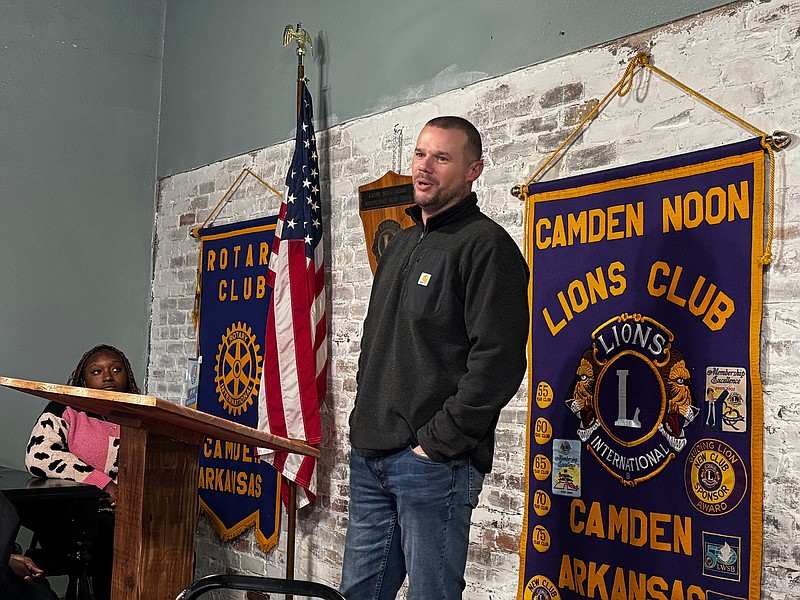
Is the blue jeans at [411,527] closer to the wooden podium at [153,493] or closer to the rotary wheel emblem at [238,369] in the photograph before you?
the wooden podium at [153,493]

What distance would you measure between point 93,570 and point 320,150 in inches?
81.5

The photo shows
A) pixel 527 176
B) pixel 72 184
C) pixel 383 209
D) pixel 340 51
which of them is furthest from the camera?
pixel 72 184

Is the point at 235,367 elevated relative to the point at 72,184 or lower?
lower

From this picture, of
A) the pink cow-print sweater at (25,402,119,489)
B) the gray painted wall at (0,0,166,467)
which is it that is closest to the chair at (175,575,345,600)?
the pink cow-print sweater at (25,402,119,489)

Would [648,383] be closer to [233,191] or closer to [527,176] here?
[527,176]

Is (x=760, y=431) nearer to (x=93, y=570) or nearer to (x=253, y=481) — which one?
(x=253, y=481)

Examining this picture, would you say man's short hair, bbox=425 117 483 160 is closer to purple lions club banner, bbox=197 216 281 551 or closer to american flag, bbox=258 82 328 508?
american flag, bbox=258 82 328 508

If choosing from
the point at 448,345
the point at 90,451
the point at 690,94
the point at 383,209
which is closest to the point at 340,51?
the point at 383,209

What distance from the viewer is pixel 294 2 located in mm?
4395

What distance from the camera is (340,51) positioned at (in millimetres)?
4086

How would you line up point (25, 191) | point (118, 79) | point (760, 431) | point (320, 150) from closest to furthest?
point (760, 431)
point (320, 150)
point (25, 191)
point (118, 79)

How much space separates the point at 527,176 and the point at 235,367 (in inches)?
77.0

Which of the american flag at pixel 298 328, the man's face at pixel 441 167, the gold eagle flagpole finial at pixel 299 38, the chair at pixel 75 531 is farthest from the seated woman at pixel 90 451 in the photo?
the man's face at pixel 441 167

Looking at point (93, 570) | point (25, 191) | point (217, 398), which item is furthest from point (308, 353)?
point (25, 191)
